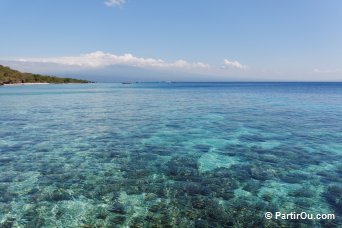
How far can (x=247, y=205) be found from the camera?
41.2 feet

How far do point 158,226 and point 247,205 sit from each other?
438 cm

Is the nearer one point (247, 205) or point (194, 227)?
point (194, 227)

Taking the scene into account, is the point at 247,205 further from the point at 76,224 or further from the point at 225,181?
the point at 76,224

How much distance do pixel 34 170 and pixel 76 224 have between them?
24.9 feet

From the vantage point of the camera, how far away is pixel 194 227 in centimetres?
1068

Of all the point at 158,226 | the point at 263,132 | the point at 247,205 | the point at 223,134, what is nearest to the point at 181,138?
the point at 223,134

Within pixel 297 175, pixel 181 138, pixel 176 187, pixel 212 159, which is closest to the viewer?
pixel 176 187

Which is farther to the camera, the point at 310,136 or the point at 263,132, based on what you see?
the point at 263,132

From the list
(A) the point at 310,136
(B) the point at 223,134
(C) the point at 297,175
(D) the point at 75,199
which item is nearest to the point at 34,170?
(D) the point at 75,199

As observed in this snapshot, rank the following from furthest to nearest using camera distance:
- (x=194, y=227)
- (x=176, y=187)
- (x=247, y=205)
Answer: (x=176, y=187) → (x=247, y=205) → (x=194, y=227)

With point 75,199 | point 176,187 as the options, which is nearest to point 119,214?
point 75,199

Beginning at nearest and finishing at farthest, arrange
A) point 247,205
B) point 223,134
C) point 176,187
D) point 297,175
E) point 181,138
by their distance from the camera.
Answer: point 247,205
point 176,187
point 297,175
point 181,138
point 223,134

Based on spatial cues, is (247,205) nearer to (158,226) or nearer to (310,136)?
(158,226)

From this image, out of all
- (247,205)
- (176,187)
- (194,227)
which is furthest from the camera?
(176,187)
